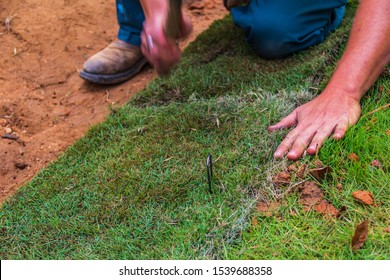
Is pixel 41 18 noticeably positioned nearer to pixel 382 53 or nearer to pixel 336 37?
pixel 336 37

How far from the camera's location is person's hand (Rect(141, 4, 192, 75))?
5.67 feet

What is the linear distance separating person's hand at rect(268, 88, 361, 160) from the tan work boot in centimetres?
114

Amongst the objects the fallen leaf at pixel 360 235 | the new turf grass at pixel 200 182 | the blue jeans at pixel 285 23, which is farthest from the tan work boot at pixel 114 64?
the fallen leaf at pixel 360 235

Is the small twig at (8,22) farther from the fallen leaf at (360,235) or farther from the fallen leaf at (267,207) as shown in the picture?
the fallen leaf at (360,235)

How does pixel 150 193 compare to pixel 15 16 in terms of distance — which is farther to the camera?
pixel 15 16

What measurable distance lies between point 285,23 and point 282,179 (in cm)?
107

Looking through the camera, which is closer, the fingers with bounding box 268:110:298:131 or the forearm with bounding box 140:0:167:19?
the forearm with bounding box 140:0:167:19

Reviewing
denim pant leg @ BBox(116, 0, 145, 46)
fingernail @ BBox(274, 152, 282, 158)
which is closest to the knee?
denim pant leg @ BBox(116, 0, 145, 46)

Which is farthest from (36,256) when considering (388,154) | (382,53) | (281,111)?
(382,53)

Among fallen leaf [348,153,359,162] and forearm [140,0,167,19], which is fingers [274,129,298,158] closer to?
fallen leaf [348,153,359,162]

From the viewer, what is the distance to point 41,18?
321cm

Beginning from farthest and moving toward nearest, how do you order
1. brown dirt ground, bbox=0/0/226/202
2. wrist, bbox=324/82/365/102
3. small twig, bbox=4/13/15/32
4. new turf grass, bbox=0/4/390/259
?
small twig, bbox=4/13/15/32
brown dirt ground, bbox=0/0/226/202
wrist, bbox=324/82/365/102
new turf grass, bbox=0/4/390/259

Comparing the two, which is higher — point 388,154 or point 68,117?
point 388,154
